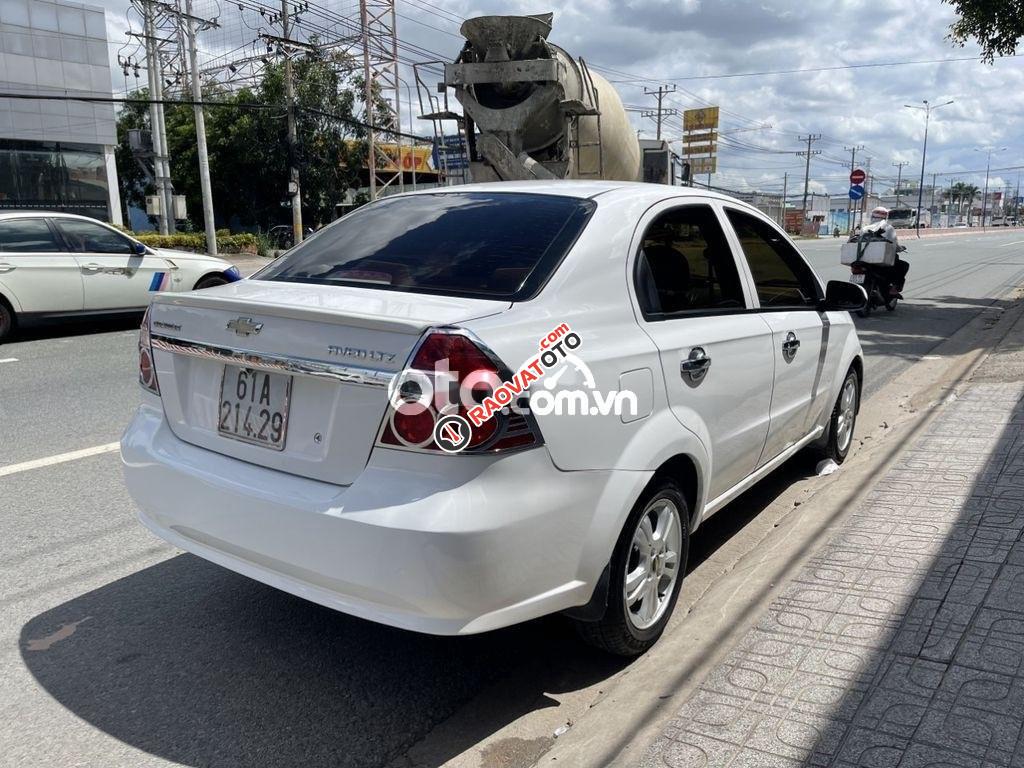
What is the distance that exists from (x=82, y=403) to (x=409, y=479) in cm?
546

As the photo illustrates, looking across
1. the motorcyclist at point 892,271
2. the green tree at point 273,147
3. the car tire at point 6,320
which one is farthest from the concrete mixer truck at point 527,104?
the green tree at point 273,147

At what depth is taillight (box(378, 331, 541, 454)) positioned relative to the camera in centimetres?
241

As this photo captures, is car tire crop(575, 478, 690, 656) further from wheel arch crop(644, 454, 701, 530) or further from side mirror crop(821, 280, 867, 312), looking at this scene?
side mirror crop(821, 280, 867, 312)

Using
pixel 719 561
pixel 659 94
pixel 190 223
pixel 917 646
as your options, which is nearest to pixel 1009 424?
pixel 719 561

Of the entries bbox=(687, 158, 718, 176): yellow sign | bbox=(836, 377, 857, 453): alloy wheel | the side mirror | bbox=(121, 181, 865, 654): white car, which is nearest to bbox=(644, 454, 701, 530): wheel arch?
bbox=(121, 181, 865, 654): white car

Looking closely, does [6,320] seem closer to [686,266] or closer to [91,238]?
[91,238]

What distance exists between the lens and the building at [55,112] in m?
29.4

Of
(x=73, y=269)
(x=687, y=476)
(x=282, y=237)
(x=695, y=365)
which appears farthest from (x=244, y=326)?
(x=282, y=237)

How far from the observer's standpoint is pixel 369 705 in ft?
9.51

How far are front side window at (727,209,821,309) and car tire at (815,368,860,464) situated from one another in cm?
82

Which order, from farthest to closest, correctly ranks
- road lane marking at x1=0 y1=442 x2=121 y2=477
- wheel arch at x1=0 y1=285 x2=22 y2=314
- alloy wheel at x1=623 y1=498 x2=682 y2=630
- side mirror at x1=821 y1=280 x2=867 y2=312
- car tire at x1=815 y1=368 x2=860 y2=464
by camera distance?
wheel arch at x1=0 y1=285 x2=22 y2=314 < car tire at x1=815 y1=368 x2=860 y2=464 < road lane marking at x1=0 y1=442 x2=121 y2=477 < side mirror at x1=821 y1=280 x2=867 y2=312 < alloy wheel at x1=623 y1=498 x2=682 y2=630

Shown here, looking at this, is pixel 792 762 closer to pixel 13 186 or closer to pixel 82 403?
pixel 82 403

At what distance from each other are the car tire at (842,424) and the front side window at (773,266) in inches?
32.2

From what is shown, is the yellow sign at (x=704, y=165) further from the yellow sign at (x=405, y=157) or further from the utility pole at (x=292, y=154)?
the utility pole at (x=292, y=154)
